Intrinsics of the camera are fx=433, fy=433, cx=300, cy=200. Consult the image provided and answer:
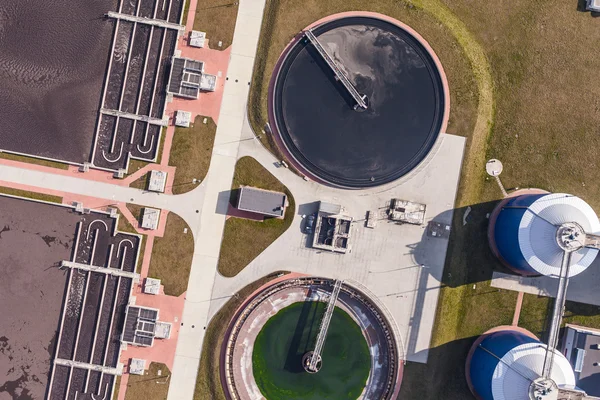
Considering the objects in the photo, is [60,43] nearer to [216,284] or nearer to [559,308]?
[216,284]

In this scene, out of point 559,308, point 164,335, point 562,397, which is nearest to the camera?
point 562,397

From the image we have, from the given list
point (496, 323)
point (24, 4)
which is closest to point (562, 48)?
point (496, 323)

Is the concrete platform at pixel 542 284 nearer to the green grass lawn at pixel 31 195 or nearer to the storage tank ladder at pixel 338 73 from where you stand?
the storage tank ladder at pixel 338 73

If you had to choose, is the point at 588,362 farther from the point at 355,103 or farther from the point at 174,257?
the point at 174,257

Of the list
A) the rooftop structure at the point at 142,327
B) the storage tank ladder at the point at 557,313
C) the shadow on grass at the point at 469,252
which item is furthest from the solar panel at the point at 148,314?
the storage tank ladder at the point at 557,313

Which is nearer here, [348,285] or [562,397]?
[562,397]

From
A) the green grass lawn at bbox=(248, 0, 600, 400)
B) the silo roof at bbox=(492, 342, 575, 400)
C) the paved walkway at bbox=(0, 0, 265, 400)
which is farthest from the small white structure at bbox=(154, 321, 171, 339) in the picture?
the silo roof at bbox=(492, 342, 575, 400)
